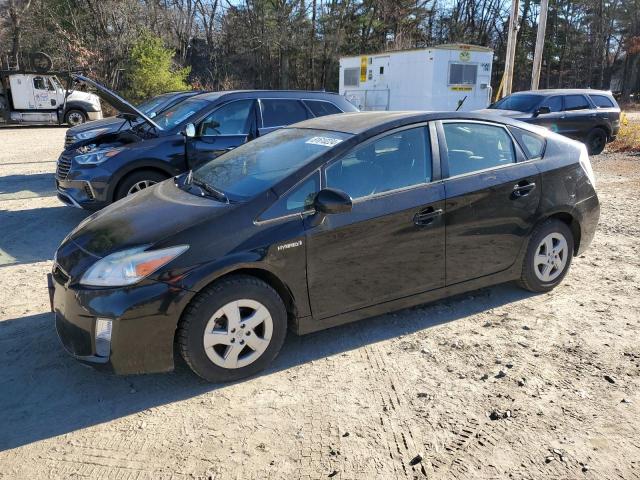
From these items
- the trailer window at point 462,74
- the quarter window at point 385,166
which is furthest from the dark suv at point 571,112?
the quarter window at point 385,166

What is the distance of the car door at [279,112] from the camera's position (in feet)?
24.0

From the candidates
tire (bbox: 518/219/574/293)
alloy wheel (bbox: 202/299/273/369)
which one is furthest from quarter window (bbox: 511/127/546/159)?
alloy wheel (bbox: 202/299/273/369)

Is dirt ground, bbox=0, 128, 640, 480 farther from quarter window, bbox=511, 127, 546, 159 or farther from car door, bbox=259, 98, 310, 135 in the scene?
car door, bbox=259, 98, 310, 135

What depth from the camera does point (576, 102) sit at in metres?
13.5

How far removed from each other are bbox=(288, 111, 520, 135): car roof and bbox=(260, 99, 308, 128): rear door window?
300 centimetres

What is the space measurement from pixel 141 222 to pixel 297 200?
3.35 ft

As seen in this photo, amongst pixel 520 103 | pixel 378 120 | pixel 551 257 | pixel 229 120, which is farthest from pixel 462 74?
pixel 378 120

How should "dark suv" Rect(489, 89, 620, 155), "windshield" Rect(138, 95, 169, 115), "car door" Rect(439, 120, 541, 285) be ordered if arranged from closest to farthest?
"car door" Rect(439, 120, 541, 285) < "windshield" Rect(138, 95, 169, 115) < "dark suv" Rect(489, 89, 620, 155)

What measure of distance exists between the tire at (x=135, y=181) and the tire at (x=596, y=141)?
1165cm

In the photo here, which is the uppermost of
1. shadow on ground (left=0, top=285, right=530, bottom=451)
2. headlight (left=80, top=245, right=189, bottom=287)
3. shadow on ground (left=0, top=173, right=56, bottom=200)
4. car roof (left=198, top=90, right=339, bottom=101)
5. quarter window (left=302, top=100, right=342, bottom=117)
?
Result: car roof (left=198, top=90, right=339, bottom=101)

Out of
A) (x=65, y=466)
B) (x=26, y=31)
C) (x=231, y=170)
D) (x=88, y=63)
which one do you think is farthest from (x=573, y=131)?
(x=26, y=31)

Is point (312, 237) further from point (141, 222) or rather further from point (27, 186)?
point (27, 186)

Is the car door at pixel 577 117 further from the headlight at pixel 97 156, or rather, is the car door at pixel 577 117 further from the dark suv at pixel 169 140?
the headlight at pixel 97 156

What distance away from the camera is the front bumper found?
2.96 meters
